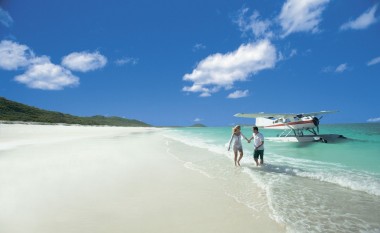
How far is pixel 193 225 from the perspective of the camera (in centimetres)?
401

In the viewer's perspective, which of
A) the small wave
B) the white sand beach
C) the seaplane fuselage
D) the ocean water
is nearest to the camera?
the white sand beach

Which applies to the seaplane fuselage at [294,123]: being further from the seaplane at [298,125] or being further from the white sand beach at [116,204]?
the white sand beach at [116,204]

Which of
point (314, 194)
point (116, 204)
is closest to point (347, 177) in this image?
point (314, 194)

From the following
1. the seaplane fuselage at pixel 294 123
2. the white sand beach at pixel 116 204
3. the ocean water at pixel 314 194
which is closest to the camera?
the white sand beach at pixel 116 204

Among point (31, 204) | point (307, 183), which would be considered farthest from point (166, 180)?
point (307, 183)

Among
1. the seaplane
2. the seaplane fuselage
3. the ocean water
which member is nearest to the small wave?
the ocean water

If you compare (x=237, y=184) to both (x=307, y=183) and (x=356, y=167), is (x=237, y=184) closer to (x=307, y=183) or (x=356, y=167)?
(x=307, y=183)

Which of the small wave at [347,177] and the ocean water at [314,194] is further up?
the small wave at [347,177]

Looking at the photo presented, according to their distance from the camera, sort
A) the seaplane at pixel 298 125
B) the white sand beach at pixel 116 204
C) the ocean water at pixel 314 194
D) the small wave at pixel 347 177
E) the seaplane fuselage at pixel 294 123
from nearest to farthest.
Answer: the white sand beach at pixel 116 204
the ocean water at pixel 314 194
the small wave at pixel 347 177
the seaplane at pixel 298 125
the seaplane fuselage at pixel 294 123

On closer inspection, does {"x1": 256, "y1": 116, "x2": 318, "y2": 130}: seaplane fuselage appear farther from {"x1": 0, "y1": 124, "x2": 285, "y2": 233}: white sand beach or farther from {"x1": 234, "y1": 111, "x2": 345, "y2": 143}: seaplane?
{"x1": 0, "y1": 124, "x2": 285, "y2": 233}: white sand beach

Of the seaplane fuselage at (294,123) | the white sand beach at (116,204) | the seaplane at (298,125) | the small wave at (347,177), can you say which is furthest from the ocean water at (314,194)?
the seaplane fuselage at (294,123)

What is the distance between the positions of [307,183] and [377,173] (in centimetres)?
364

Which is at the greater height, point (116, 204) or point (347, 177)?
point (347, 177)

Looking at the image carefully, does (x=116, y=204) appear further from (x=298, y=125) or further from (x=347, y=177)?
(x=298, y=125)
